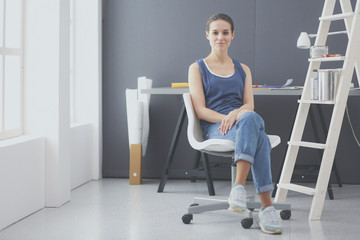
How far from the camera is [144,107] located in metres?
4.91

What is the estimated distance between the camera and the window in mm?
3479

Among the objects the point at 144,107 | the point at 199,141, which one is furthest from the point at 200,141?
the point at 144,107

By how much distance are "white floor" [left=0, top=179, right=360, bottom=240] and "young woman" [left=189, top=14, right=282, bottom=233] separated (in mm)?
260

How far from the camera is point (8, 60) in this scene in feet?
11.7

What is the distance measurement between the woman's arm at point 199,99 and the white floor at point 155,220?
0.64 metres

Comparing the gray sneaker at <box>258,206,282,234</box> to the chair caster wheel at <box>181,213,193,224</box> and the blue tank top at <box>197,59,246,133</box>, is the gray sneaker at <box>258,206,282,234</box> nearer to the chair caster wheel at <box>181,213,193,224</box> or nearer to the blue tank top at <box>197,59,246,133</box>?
the chair caster wheel at <box>181,213,193,224</box>

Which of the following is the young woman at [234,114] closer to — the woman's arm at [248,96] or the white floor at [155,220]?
the woman's arm at [248,96]

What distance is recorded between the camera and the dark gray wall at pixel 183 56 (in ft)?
16.3

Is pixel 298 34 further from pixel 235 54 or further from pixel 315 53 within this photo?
pixel 315 53

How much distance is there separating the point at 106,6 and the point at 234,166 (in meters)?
2.40

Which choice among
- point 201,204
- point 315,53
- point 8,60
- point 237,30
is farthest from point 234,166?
point 237,30

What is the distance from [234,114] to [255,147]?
29cm

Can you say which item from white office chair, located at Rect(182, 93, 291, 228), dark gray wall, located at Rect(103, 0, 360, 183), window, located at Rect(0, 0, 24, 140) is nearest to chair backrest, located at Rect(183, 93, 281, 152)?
white office chair, located at Rect(182, 93, 291, 228)

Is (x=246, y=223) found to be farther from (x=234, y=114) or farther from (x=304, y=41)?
(x=304, y=41)
